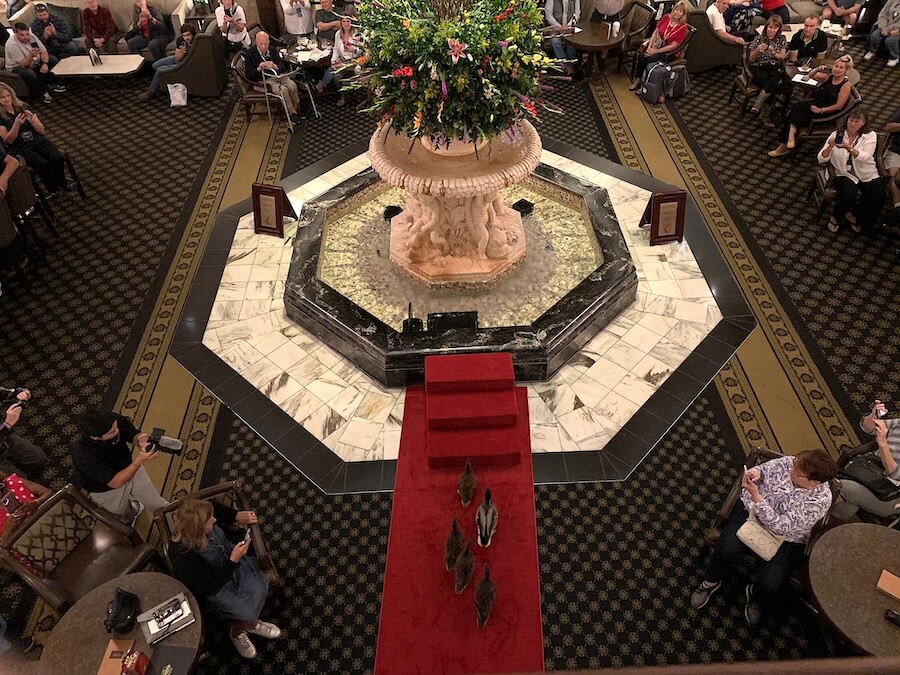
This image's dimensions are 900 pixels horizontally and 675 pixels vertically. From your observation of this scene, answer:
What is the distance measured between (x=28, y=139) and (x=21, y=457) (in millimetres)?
4376

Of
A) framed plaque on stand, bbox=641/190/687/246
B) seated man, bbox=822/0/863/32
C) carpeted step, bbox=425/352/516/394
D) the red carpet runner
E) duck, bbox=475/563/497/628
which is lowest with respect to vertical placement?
the red carpet runner

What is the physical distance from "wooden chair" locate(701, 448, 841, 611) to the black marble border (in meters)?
0.84

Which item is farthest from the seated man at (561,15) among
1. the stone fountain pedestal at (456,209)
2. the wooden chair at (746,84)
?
the stone fountain pedestal at (456,209)

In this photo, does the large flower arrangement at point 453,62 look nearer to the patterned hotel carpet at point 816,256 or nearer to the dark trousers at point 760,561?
the dark trousers at point 760,561

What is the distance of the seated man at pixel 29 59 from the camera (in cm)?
906

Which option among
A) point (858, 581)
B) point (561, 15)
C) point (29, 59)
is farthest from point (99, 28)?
point (858, 581)

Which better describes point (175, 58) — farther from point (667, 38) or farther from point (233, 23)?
point (667, 38)

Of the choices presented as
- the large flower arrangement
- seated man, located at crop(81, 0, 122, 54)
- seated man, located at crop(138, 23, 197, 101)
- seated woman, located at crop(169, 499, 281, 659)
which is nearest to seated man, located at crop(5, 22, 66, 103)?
seated man, located at crop(81, 0, 122, 54)

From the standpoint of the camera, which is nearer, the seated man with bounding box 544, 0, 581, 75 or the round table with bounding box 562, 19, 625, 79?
the round table with bounding box 562, 19, 625, 79

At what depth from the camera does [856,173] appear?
6.38 meters

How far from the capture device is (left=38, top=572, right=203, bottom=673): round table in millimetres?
3199

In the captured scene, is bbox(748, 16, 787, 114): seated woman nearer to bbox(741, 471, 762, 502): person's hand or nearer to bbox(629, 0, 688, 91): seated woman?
bbox(629, 0, 688, 91): seated woman

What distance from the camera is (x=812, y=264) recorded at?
6.44 meters

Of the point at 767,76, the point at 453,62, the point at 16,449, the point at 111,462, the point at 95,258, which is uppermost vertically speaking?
the point at 453,62
